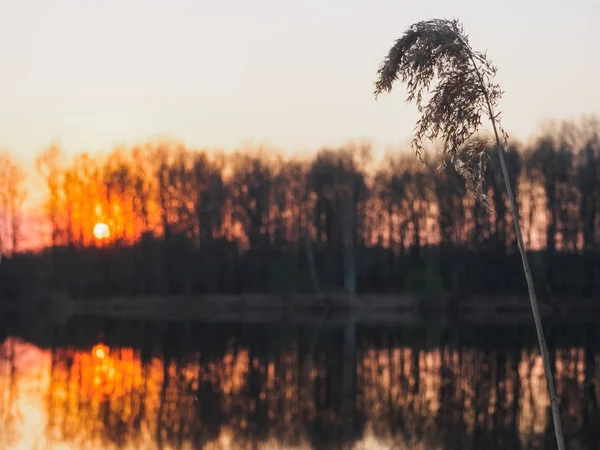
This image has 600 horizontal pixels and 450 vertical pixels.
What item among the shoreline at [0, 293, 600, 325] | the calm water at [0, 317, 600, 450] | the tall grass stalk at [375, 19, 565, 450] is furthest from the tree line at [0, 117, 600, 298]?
the tall grass stalk at [375, 19, 565, 450]

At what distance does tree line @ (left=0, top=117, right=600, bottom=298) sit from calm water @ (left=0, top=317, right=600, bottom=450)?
28.4 m

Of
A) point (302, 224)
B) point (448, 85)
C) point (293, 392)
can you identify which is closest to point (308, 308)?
point (302, 224)

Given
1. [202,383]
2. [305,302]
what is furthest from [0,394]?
[305,302]

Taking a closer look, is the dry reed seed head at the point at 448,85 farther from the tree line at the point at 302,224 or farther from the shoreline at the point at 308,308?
the tree line at the point at 302,224

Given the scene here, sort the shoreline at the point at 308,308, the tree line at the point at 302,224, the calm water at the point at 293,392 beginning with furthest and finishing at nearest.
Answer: the tree line at the point at 302,224 < the shoreline at the point at 308,308 < the calm water at the point at 293,392

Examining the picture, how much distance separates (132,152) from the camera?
8038cm

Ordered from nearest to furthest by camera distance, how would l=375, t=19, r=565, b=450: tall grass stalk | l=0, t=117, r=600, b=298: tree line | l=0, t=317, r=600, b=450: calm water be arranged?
l=375, t=19, r=565, b=450: tall grass stalk < l=0, t=317, r=600, b=450: calm water < l=0, t=117, r=600, b=298: tree line

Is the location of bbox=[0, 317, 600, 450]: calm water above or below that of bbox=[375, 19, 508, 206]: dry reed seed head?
below

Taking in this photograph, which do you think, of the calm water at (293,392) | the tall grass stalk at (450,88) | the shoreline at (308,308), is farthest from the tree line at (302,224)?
the tall grass stalk at (450,88)

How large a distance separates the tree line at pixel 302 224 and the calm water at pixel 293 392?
1119 inches

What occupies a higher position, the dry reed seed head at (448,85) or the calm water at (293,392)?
the dry reed seed head at (448,85)

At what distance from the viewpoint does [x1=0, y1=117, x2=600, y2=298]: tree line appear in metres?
71.7

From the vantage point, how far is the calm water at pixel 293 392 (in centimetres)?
1833

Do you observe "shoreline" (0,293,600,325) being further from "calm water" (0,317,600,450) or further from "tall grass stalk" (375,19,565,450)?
"tall grass stalk" (375,19,565,450)
